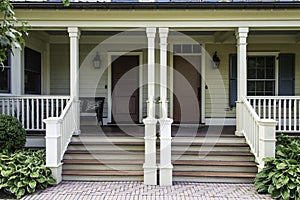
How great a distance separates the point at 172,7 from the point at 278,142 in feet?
12.5

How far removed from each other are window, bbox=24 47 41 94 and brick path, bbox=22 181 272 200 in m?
3.92

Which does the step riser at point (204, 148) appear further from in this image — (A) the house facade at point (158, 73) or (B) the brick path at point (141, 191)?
(B) the brick path at point (141, 191)

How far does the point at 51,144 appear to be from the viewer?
596 cm

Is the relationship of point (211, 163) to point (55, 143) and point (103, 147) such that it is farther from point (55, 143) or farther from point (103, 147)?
point (55, 143)

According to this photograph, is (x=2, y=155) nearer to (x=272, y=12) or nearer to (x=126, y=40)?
(x=126, y=40)

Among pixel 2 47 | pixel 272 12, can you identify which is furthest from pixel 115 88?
pixel 2 47

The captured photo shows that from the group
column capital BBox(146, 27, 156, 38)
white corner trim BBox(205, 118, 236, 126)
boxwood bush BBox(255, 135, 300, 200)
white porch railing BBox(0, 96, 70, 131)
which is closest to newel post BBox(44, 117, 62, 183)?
white porch railing BBox(0, 96, 70, 131)

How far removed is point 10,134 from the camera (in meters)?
6.39

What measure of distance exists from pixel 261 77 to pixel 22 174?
7236 millimetres

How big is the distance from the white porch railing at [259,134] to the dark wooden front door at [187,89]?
299cm

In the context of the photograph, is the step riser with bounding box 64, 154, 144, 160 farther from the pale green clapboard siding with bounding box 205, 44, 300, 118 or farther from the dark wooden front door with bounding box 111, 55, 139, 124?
the pale green clapboard siding with bounding box 205, 44, 300, 118

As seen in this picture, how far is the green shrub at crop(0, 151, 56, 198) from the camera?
214 inches

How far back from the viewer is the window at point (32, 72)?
29.0ft

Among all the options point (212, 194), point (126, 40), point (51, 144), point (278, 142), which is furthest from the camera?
point (126, 40)
